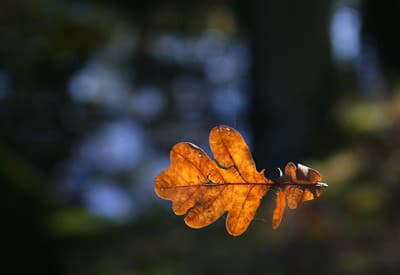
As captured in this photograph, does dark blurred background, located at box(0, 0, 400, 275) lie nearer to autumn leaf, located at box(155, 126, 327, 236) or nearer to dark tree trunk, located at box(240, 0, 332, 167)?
dark tree trunk, located at box(240, 0, 332, 167)

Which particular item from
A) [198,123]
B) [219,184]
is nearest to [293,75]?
[219,184]

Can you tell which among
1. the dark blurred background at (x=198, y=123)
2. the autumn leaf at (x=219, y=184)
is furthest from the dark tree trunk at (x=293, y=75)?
the autumn leaf at (x=219, y=184)

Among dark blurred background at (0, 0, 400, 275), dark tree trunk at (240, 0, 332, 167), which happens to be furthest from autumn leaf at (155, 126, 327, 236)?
dark tree trunk at (240, 0, 332, 167)

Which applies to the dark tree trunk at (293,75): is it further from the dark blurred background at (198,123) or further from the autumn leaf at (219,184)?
the autumn leaf at (219,184)

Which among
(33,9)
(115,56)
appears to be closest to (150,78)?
(115,56)

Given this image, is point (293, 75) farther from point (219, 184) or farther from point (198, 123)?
point (198, 123)
